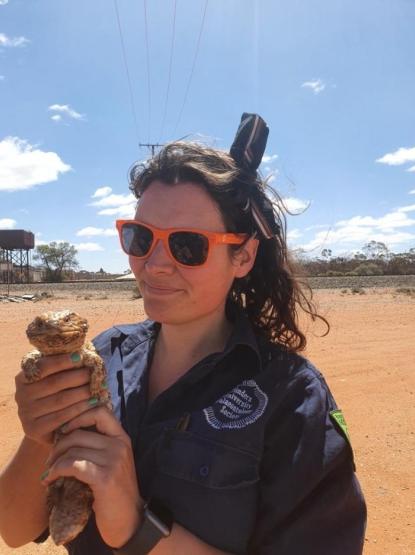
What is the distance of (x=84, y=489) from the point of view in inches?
54.6

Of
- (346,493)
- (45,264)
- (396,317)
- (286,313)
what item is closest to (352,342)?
(396,317)

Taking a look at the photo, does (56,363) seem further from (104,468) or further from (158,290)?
(158,290)

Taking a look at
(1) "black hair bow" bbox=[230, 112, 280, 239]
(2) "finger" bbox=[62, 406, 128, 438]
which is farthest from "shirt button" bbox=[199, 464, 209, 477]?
(1) "black hair bow" bbox=[230, 112, 280, 239]

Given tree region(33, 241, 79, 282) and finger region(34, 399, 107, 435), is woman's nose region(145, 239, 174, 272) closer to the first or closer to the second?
finger region(34, 399, 107, 435)

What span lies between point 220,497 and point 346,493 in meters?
0.38

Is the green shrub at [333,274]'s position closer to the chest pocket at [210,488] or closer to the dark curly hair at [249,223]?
the dark curly hair at [249,223]

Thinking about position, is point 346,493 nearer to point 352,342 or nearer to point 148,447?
point 148,447

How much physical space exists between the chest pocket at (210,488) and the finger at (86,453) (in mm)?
249

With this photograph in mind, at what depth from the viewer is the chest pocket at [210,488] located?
57.5 inches

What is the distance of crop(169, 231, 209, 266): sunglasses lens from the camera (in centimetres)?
183

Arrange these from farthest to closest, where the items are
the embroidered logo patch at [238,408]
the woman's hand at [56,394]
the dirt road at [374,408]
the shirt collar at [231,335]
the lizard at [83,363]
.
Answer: the dirt road at [374,408] → the shirt collar at [231,335] → the embroidered logo patch at [238,408] → the woman's hand at [56,394] → the lizard at [83,363]

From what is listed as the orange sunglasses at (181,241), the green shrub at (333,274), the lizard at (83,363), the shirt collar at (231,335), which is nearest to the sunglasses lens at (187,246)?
the orange sunglasses at (181,241)

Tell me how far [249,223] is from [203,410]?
2.65 feet

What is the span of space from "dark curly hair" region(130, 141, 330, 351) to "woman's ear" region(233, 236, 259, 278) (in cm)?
4
